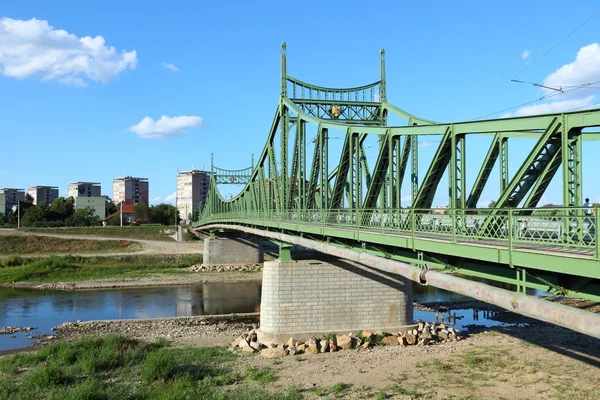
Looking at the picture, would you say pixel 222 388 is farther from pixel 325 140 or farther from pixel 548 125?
pixel 325 140

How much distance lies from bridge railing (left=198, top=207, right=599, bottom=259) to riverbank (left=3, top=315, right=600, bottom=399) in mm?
5111

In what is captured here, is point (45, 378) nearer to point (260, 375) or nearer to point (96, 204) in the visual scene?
point (260, 375)

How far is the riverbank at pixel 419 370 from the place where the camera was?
16422 mm

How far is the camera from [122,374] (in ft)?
61.5

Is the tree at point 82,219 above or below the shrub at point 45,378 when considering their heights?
above

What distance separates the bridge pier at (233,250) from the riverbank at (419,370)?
1592 inches

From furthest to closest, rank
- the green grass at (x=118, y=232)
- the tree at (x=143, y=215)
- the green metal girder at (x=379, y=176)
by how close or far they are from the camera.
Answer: the tree at (x=143, y=215), the green grass at (x=118, y=232), the green metal girder at (x=379, y=176)

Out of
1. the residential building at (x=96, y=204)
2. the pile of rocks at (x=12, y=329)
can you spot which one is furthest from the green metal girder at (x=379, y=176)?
the residential building at (x=96, y=204)

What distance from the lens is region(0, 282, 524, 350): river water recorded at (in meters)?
31.4

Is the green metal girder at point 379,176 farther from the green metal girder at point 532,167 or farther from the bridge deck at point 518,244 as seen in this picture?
the green metal girder at point 532,167

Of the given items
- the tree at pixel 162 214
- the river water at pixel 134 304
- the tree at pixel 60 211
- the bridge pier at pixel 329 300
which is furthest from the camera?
the tree at pixel 162 214

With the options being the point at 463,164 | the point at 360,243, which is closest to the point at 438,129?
the point at 463,164

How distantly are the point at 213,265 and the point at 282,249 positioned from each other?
128ft

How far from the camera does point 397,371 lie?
1903 cm
